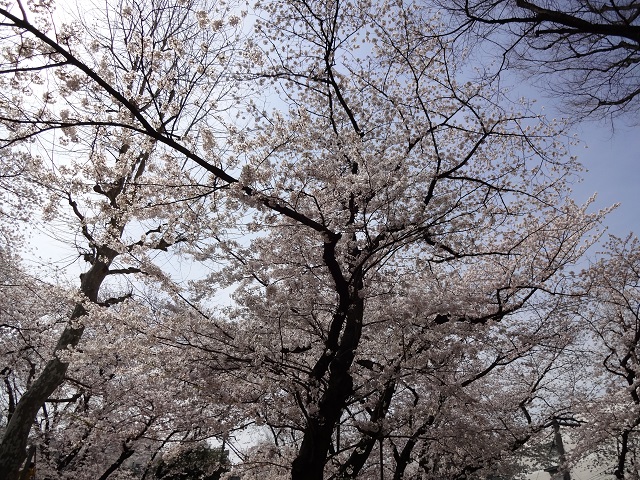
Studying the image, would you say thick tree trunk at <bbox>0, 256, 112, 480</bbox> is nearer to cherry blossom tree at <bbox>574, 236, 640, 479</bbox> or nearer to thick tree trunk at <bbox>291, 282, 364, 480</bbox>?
thick tree trunk at <bbox>291, 282, 364, 480</bbox>

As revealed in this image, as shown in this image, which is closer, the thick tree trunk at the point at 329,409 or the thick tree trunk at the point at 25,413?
the thick tree trunk at the point at 329,409

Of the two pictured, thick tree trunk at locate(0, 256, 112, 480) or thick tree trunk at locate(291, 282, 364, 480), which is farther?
thick tree trunk at locate(0, 256, 112, 480)

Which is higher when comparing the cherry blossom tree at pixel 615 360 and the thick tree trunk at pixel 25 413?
the cherry blossom tree at pixel 615 360

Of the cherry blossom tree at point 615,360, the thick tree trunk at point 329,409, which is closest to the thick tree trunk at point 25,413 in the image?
the thick tree trunk at point 329,409

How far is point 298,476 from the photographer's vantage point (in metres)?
5.36

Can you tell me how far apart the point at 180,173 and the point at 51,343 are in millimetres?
9029

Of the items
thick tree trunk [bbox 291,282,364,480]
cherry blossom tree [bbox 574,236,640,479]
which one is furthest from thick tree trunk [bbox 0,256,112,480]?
cherry blossom tree [bbox 574,236,640,479]

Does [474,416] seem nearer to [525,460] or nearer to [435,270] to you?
[435,270]

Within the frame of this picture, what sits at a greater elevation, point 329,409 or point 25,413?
point 329,409

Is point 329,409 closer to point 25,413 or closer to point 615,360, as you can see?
point 25,413

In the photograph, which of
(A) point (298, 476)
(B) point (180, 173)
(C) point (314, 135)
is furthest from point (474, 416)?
(B) point (180, 173)

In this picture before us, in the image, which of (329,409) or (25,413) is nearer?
(329,409)

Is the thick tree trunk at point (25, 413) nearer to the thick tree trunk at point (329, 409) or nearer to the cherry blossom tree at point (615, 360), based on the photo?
the thick tree trunk at point (329, 409)

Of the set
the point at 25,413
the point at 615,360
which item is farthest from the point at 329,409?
the point at 615,360
